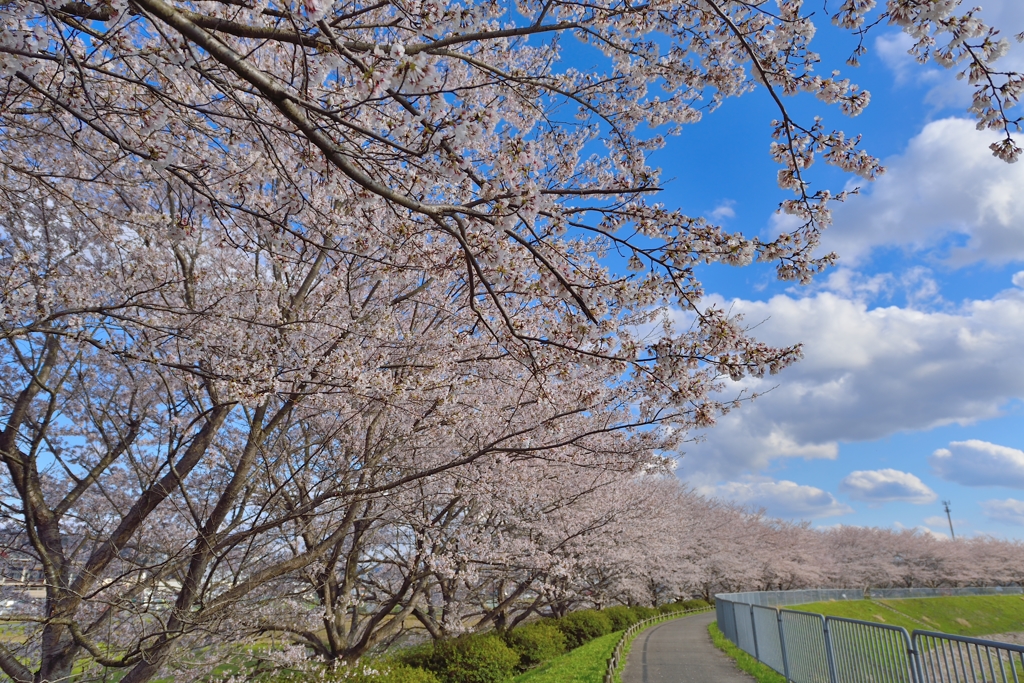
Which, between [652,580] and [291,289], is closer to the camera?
[291,289]

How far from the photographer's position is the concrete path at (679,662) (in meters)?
11.3

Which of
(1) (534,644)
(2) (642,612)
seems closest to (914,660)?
(1) (534,644)

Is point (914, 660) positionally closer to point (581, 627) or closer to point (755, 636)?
point (755, 636)

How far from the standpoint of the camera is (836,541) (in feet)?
207

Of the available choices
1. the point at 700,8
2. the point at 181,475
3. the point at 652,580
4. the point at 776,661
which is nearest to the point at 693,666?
the point at 776,661

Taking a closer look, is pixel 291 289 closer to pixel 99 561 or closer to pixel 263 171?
pixel 263 171

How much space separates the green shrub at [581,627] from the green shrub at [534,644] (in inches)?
58.1

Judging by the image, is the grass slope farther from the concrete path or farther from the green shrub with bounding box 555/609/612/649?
the concrete path

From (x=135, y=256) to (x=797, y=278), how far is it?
7615 millimetres

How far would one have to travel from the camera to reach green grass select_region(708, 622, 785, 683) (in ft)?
34.7

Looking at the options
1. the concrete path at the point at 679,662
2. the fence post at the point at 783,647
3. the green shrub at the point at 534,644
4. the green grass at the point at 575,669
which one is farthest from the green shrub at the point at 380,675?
the fence post at the point at 783,647

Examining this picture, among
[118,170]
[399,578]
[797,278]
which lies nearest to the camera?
[797,278]

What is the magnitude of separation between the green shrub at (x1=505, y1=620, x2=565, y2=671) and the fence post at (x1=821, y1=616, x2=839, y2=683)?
7.75m

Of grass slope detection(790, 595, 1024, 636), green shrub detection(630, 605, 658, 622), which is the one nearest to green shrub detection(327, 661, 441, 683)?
green shrub detection(630, 605, 658, 622)
